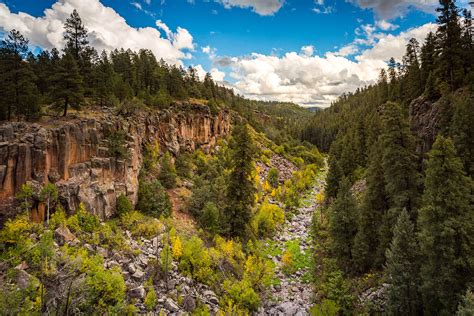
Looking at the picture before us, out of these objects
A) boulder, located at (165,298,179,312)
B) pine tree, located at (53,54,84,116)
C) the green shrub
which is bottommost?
the green shrub

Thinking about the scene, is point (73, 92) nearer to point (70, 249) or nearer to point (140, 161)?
point (140, 161)

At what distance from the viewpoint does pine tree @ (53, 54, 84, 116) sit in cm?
2691

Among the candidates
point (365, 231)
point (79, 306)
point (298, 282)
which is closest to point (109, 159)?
point (79, 306)

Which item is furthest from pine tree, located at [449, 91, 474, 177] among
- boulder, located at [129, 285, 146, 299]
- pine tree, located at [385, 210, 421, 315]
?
boulder, located at [129, 285, 146, 299]

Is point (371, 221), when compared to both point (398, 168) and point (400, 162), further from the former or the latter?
point (400, 162)

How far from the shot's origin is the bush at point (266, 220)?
1428 inches

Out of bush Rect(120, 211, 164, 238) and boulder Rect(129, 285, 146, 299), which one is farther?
bush Rect(120, 211, 164, 238)

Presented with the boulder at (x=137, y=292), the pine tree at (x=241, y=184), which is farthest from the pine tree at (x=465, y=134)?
the boulder at (x=137, y=292)

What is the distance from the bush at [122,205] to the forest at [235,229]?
0.10 meters

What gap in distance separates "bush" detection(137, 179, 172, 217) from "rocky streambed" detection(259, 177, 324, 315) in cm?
1378

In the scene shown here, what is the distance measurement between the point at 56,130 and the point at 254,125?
8429cm

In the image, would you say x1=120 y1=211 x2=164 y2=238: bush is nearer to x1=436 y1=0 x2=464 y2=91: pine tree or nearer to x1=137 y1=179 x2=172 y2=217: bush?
x1=137 y1=179 x2=172 y2=217: bush

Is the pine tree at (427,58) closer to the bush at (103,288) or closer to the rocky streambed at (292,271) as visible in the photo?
the rocky streambed at (292,271)

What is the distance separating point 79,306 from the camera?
15.1m
